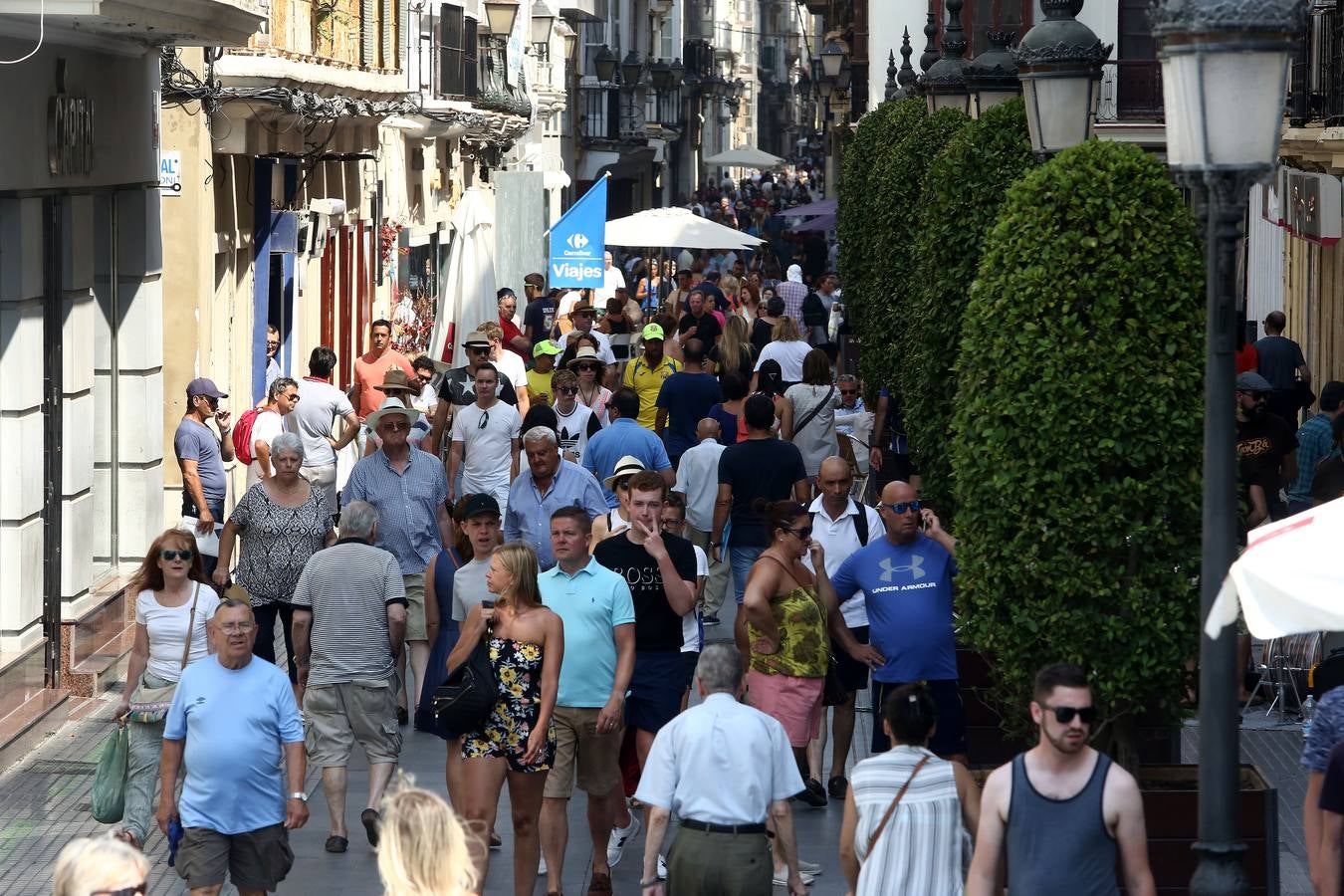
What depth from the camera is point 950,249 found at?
12.8 meters

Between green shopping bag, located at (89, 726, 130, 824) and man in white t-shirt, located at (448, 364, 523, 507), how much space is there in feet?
18.9

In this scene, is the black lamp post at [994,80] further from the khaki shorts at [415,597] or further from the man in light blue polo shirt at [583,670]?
the man in light blue polo shirt at [583,670]

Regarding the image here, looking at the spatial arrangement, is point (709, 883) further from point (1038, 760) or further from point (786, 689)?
point (786, 689)

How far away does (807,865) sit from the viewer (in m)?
9.47

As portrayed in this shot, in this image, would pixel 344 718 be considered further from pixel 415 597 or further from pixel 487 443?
pixel 487 443

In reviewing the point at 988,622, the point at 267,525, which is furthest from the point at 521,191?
the point at 988,622

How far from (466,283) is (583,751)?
16.6 metres

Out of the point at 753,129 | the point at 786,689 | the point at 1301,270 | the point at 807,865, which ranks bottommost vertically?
the point at 807,865

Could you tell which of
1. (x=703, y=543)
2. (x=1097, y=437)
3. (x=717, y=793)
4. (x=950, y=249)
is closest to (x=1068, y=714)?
(x=717, y=793)

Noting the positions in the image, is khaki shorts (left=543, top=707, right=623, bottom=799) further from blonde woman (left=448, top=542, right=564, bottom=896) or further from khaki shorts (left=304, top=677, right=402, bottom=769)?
khaki shorts (left=304, top=677, right=402, bottom=769)

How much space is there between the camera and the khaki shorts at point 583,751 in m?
9.05

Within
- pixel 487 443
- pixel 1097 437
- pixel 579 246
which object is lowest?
pixel 487 443

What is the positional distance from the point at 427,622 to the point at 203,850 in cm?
259

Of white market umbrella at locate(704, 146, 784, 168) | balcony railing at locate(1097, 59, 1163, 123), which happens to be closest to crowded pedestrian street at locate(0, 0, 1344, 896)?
balcony railing at locate(1097, 59, 1163, 123)
